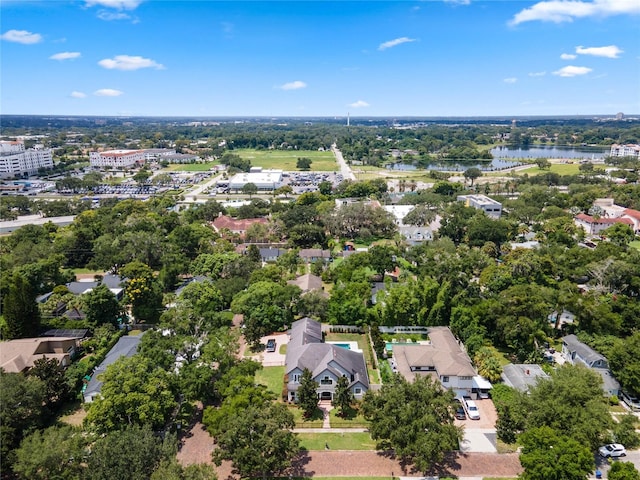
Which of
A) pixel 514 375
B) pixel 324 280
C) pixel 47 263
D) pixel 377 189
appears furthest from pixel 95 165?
pixel 514 375

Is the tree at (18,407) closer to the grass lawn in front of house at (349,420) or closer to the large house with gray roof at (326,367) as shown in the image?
the large house with gray roof at (326,367)

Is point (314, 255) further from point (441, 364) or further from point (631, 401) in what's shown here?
point (631, 401)

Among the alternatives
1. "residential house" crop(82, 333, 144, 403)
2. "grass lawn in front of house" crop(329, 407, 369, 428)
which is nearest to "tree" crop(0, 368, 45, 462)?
"residential house" crop(82, 333, 144, 403)

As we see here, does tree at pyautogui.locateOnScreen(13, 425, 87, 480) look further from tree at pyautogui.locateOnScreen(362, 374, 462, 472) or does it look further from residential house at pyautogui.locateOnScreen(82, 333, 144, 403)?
tree at pyautogui.locateOnScreen(362, 374, 462, 472)

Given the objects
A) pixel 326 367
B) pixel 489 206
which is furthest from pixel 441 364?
pixel 489 206

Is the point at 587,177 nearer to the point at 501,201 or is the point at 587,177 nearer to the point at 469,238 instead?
the point at 501,201

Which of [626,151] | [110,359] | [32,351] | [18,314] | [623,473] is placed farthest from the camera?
[626,151]
